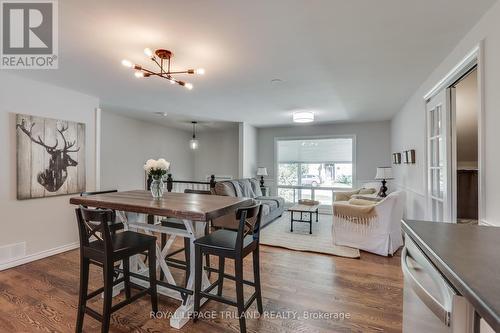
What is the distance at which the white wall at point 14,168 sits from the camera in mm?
2922

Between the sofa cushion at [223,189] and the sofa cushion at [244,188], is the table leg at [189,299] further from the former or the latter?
the sofa cushion at [244,188]

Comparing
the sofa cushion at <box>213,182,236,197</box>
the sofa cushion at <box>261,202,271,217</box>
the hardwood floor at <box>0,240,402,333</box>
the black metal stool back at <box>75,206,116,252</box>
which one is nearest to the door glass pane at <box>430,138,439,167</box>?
the hardwood floor at <box>0,240,402,333</box>

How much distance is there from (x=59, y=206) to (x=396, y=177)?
20.2 feet

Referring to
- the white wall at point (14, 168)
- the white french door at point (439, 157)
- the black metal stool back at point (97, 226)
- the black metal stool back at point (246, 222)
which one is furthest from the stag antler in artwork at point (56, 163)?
the white french door at point (439, 157)

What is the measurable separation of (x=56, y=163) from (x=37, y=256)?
4.16 ft

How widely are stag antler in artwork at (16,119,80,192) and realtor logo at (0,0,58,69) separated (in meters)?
0.89

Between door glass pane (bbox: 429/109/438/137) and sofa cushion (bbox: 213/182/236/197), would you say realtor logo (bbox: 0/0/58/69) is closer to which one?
sofa cushion (bbox: 213/182/236/197)

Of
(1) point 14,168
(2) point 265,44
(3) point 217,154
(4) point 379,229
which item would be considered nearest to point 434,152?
(4) point 379,229

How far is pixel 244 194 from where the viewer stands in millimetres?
5180

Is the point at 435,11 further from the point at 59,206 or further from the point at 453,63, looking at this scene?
the point at 59,206

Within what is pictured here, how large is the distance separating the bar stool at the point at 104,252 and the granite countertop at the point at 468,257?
6.13ft

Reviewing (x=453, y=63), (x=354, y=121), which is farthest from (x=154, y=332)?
(x=354, y=121)

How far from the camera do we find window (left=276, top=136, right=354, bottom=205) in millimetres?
6379

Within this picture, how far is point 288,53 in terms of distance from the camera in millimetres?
2367
